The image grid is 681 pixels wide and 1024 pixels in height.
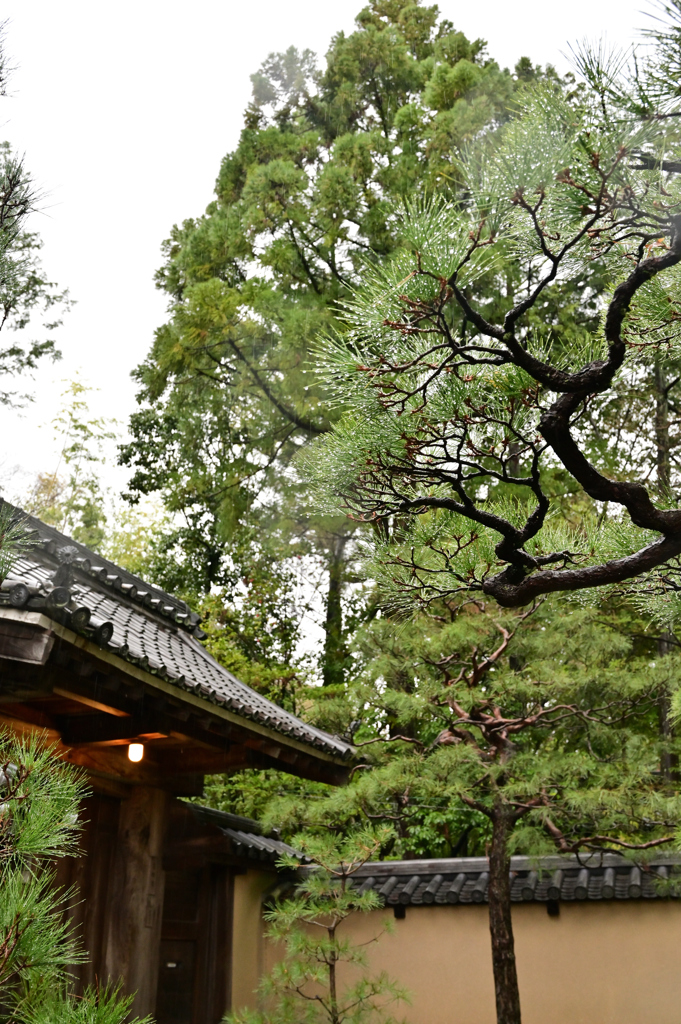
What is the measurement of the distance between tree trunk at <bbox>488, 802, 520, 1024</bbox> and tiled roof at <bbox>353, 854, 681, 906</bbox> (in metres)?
0.48

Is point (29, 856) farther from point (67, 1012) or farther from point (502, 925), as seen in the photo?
point (502, 925)

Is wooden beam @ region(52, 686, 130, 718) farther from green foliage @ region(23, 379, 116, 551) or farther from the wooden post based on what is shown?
green foliage @ region(23, 379, 116, 551)

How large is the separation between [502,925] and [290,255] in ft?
23.5

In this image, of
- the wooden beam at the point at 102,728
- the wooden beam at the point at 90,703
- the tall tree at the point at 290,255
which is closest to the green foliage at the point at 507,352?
the wooden beam at the point at 90,703

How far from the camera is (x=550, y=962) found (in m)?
5.98

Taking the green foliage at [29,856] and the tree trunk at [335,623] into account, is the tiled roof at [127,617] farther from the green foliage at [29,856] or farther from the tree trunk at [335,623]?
the tree trunk at [335,623]

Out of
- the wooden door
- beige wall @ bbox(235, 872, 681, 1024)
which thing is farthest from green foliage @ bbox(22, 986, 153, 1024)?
beige wall @ bbox(235, 872, 681, 1024)

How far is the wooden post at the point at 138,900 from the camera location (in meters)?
4.30

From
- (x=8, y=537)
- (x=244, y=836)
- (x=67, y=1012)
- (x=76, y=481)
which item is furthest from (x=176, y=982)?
(x=76, y=481)

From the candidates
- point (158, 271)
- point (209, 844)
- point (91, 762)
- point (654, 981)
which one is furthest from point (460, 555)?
point (158, 271)

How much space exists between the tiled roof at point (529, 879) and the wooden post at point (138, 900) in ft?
8.58

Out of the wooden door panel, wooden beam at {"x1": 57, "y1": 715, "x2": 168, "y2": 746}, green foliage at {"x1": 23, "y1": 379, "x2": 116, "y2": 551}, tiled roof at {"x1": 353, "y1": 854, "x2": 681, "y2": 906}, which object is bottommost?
the wooden door panel

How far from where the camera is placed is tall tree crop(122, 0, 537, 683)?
8.82 m

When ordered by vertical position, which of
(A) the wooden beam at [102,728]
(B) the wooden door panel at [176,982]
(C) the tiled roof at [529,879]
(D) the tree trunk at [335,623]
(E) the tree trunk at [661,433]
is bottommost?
(B) the wooden door panel at [176,982]
